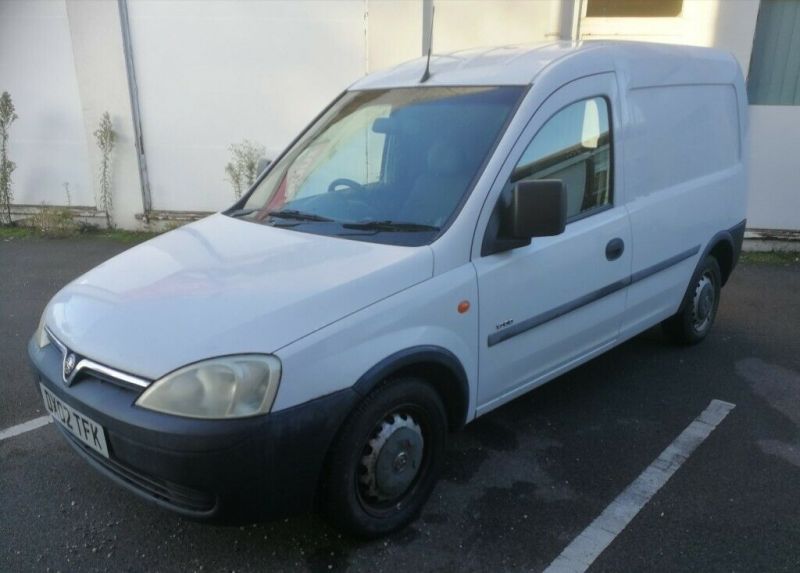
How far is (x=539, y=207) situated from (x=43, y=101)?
25.3 ft

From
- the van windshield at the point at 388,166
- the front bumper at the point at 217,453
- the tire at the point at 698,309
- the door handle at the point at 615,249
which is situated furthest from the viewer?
the tire at the point at 698,309

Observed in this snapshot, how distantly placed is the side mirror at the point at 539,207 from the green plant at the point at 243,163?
18.4ft

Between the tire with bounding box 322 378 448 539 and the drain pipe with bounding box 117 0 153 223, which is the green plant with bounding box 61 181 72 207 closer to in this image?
the drain pipe with bounding box 117 0 153 223

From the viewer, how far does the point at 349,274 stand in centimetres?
256

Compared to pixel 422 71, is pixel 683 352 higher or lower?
lower

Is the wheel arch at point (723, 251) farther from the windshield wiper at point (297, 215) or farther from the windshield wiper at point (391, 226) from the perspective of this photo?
the windshield wiper at point (297, 215)

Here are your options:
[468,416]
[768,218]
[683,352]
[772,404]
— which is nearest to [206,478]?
[468,416]

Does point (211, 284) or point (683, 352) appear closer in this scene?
point (211, 284)

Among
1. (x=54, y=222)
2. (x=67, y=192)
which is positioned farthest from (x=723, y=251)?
(x=67, y=192)

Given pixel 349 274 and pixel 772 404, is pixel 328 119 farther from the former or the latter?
pixel 772 404

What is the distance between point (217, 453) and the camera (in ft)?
7.22

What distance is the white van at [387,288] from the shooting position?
2.28 meters

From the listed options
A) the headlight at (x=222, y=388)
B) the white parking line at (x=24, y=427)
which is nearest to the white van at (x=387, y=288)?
the headlight at (x=222, y=388)

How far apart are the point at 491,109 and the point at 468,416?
1405mm
